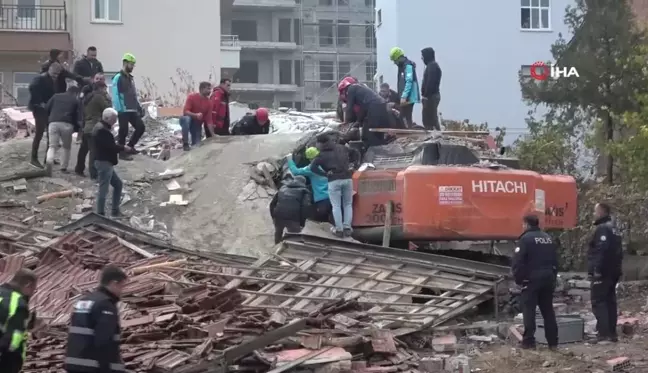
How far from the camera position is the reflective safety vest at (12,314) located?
24.1 feet

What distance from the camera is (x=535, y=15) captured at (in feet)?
130

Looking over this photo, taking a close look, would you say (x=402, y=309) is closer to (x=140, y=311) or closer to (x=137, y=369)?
(x=140, y=311)

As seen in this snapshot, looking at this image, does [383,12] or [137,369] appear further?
[383,12]

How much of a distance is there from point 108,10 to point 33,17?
7.71 feet

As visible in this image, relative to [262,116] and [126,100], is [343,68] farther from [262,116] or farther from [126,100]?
[126,100]

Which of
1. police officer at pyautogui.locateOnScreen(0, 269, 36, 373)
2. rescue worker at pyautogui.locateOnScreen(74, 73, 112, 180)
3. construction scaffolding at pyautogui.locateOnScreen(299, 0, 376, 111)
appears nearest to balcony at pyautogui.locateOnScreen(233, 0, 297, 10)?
construction scaffolding at pyautogui.locateOnScreen(299, 0, 376, 111)

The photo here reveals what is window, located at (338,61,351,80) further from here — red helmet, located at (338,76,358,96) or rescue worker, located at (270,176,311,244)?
rescue worker, located at (270,176,311,244)

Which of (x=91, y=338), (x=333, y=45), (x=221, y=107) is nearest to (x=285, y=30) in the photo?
(x=333, y=45)

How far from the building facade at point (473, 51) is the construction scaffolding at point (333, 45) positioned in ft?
58.8

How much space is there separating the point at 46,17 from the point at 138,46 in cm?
299

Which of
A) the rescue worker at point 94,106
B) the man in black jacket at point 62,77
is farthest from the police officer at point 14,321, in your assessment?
the man in black jacket at point 62,77

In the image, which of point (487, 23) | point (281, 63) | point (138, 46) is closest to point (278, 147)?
point (138, 46)

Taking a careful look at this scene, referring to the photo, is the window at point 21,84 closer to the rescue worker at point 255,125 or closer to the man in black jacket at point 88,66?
the rescue worker at point 255,125

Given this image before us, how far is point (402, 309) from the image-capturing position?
1238 centimetres
